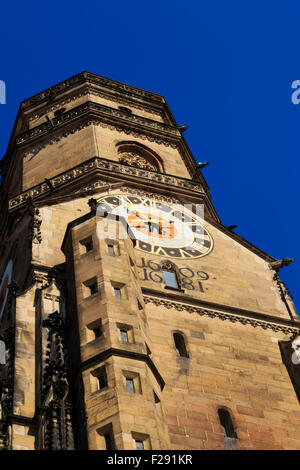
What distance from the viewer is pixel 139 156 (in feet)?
98.0

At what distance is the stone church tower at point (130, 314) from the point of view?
1561 cm

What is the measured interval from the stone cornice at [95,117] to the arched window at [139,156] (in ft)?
3.47

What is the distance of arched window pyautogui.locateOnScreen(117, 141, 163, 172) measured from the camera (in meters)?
29.2

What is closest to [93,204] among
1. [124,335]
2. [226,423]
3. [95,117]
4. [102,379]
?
[124,335]

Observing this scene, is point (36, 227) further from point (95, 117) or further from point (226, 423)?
point (95, 117)

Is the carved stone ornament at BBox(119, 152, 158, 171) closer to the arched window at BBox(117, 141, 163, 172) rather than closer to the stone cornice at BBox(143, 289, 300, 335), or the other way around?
the arched window at BBox(117, 141, 163, 172)

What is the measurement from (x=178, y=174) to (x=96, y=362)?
13894mm

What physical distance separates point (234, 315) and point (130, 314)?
169 inches

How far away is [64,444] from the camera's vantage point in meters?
14.6

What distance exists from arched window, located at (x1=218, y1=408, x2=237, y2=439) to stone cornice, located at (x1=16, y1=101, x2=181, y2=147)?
1469 centimetres

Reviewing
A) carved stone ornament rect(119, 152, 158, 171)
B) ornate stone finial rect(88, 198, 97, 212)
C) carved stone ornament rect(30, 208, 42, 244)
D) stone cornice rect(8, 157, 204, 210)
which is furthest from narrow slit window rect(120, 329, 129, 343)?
carved stone ornament rect(119, 152, 158, 171)

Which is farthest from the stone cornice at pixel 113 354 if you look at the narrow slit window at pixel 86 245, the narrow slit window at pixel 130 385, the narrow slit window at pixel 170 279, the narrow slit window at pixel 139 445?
the narrow slit window at pixel 170 279
